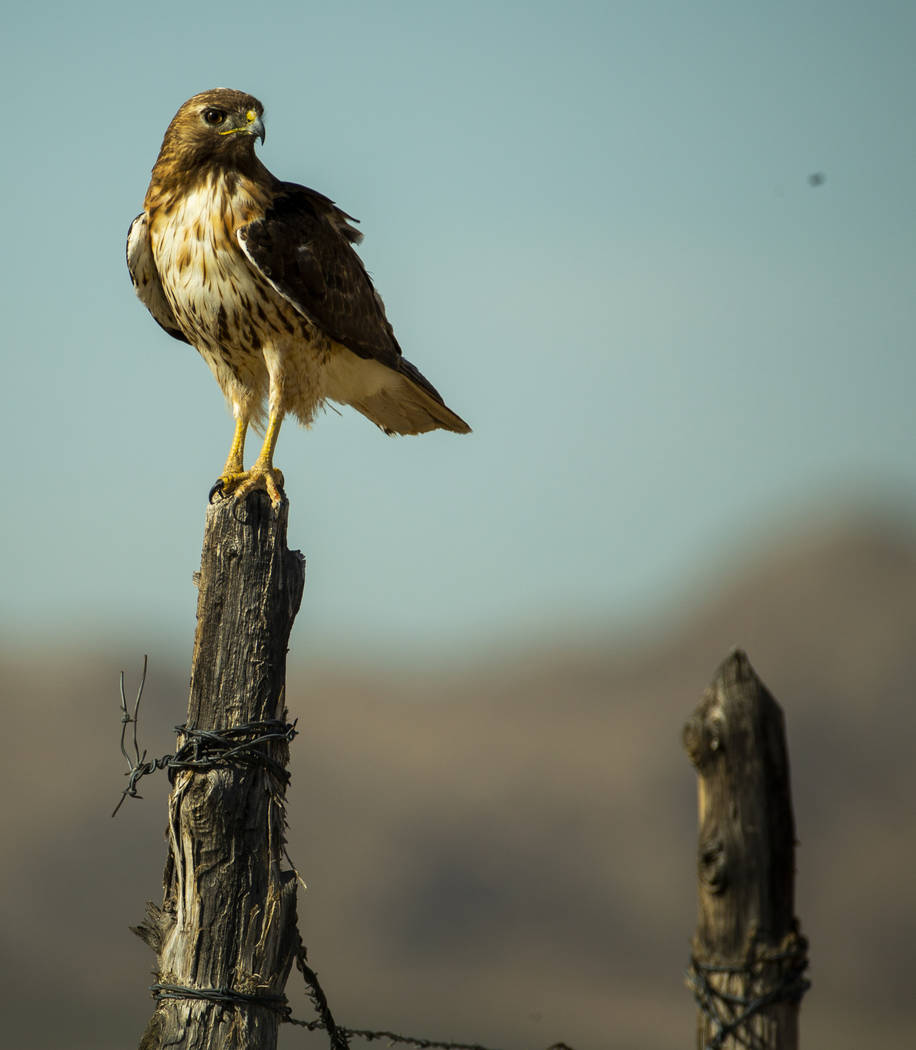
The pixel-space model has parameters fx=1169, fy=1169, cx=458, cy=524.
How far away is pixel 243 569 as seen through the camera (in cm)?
407

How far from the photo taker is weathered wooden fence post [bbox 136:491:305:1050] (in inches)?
150

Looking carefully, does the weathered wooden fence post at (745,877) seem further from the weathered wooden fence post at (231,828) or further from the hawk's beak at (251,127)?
the hawk's beak at (251,127)

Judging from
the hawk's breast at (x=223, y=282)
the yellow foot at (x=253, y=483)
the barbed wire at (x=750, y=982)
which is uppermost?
the hawk's breast at (x=223, y=282)

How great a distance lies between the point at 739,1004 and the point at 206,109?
182 inches

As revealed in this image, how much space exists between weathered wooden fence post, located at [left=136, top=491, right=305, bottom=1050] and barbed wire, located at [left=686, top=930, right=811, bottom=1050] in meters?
1.67

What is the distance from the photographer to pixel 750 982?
2.66 meters

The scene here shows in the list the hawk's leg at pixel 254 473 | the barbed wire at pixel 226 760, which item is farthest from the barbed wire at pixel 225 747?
the hawk's leg at pixel 254 473

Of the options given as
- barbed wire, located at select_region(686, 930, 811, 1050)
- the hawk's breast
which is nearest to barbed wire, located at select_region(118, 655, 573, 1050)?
barbed wire, located at select_region(686, 930, 811, 1050)

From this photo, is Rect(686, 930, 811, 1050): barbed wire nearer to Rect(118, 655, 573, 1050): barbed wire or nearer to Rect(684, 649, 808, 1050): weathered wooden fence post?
Rect(684, 649, 808, 1050): weathered wooden fence post

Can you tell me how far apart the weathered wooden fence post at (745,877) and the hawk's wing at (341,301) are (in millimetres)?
3418

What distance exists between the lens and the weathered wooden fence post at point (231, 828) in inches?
150

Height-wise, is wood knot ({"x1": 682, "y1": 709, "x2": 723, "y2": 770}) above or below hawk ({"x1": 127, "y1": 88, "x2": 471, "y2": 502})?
below

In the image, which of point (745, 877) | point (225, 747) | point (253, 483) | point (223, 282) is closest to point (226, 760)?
point (225, 747)

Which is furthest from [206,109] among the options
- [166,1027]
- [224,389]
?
[166,1027]
